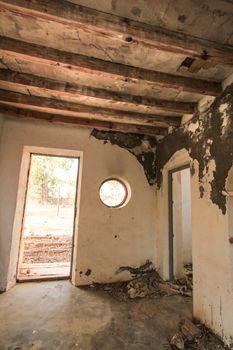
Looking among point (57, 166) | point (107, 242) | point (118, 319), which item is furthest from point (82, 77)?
point (57, 166)

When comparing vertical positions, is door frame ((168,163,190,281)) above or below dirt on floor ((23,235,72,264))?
above

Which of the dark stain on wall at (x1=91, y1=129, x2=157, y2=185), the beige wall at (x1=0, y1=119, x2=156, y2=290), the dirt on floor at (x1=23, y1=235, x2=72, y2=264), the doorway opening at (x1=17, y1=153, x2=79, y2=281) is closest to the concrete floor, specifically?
the beige wall at (x1=0, y1=119, x2=156, y2=290)

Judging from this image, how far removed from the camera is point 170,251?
320 centimetres

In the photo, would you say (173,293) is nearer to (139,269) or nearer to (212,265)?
(139,269)

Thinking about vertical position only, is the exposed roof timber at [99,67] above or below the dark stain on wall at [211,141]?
above

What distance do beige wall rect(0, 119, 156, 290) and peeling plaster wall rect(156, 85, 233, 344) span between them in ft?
3.81

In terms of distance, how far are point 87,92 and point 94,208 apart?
1776mm

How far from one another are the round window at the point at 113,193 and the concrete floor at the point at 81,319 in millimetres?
1412

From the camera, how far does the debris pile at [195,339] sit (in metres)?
1.79

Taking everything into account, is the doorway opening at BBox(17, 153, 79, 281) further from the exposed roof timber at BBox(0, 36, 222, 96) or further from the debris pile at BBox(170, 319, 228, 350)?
the debris pile at BBox(170, 319, 228, 350)

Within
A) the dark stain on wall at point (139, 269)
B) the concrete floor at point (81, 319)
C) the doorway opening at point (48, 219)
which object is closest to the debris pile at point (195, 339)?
the concrete floor at point (81, 319)

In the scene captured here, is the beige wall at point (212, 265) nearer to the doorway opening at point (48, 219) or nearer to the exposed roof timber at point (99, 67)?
the exposed roof timber at point (99, 67)

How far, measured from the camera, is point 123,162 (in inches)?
135

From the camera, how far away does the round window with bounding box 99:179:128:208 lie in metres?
3.42
